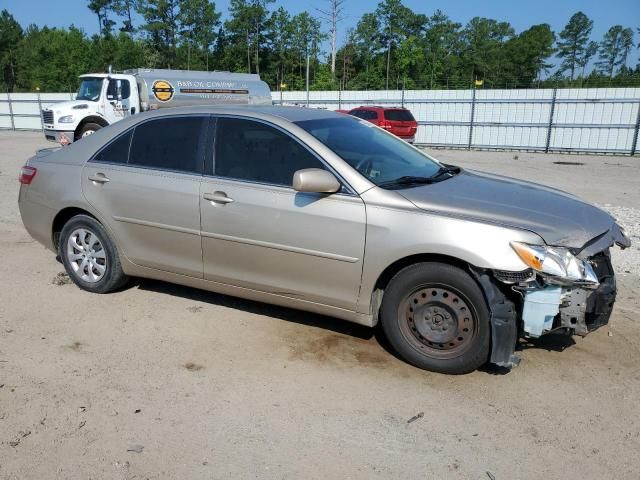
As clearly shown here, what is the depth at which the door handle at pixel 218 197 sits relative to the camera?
4117 millimetres

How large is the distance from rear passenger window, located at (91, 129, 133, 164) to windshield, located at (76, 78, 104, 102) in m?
14.3

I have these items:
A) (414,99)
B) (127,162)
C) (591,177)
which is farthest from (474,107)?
(127,162)

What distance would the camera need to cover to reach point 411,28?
5822 centimetres

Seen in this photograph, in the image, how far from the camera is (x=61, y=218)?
5.13 meters

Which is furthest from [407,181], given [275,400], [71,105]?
[71,105]

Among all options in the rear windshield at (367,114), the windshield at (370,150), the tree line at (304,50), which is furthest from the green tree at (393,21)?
the windshield at (370,150)

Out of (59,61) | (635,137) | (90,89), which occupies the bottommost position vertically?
(635,137)

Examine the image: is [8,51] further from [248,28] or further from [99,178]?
[99,178]

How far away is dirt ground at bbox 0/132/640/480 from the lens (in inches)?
110

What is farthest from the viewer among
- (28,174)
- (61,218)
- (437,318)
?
(28,174)

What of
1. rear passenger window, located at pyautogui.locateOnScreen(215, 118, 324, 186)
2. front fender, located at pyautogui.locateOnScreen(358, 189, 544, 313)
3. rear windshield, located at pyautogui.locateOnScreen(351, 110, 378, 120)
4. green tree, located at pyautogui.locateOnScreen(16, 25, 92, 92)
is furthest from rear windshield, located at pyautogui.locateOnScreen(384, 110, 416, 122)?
green tree, located at pyautogui.locateOnScreen(16, 25, 92, 92)

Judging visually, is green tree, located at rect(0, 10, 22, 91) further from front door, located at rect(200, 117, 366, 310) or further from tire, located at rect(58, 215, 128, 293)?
front door, located at rect(200, 117, 366, 310)

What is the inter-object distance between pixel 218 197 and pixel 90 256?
1.62 m

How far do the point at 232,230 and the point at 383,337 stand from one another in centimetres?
140
